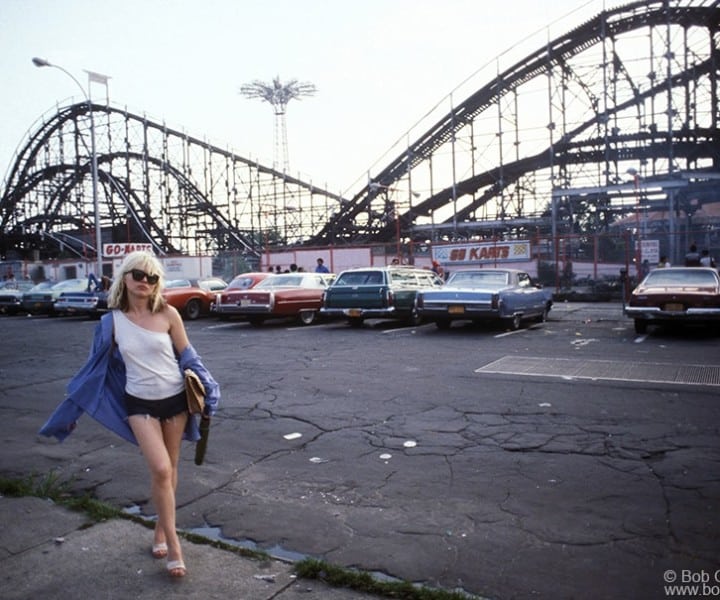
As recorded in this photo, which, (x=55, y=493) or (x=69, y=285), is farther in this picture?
(x=69, y=285)

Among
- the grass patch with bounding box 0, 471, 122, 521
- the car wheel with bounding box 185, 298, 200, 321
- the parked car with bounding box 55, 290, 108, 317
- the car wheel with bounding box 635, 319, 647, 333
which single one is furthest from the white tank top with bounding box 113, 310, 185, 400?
the parked car with bounding box 55, 290, 108, 317

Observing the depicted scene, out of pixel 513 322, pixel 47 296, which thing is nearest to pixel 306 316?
pixel 513 322

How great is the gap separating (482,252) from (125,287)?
20392 mm

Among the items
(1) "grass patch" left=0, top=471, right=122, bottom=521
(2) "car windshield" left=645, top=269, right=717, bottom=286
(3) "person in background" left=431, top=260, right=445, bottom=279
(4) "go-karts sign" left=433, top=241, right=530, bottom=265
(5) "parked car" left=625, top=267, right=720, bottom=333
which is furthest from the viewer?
(3) "person in background" left=431, top=260, right=445, bottom=279

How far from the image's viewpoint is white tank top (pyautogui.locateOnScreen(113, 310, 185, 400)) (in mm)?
3211

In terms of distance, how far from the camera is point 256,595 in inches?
111

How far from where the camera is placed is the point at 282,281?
1595 cm

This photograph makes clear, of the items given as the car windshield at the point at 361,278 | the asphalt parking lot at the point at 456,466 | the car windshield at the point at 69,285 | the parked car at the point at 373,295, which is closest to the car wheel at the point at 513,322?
the parked car at the point at 373,295

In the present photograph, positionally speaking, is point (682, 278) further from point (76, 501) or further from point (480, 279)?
point (76, 501)

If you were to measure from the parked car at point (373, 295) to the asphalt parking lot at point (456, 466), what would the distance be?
4.70 m

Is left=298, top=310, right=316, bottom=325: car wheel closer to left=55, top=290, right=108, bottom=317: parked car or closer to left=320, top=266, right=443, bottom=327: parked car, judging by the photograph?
left=320, top=266, right=443, bottom=327: parked car

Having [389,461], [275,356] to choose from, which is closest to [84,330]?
[275,356]

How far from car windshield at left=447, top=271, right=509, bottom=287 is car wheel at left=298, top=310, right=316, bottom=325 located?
386cm

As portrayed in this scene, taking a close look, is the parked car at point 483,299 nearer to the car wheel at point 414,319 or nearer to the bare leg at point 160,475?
the car wheel at point 414,319
